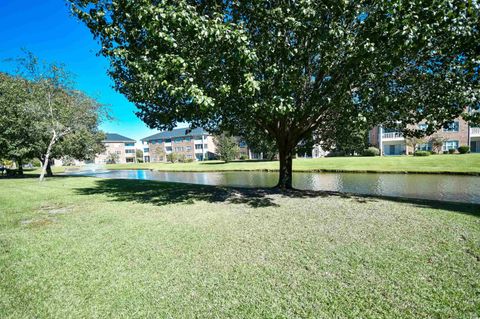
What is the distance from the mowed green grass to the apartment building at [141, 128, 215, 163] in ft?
237

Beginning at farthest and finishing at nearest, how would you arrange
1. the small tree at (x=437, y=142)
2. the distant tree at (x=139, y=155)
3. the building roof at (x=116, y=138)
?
the distant tree at (x=139, y=155) → the building roof at (x=116, y=138) → the small tree at (x=437, y=142)

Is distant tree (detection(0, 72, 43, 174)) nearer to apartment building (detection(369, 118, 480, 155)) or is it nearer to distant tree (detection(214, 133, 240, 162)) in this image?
distant tree (detection(214, 133, 240, 162))

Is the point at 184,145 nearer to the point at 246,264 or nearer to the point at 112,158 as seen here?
the point at 112,158

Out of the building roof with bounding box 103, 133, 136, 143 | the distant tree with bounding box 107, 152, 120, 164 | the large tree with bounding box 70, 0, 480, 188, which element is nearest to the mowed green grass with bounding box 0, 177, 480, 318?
the large tree with bounding box 70, 0, 480, 188

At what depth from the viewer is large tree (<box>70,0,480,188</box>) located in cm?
723

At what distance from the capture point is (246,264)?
4945 millimetres

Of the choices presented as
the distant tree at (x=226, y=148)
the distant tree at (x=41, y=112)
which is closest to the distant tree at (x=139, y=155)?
the distant tree at (x=226, y=148)

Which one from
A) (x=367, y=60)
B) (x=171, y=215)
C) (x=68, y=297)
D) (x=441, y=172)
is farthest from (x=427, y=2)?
(x=441, y=172)

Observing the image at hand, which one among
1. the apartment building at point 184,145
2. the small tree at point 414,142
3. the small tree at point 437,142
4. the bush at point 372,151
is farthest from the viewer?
the apartment building at point 184,145

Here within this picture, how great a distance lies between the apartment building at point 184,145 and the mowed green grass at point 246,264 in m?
72.3

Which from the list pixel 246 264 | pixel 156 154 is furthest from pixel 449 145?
pixel 156 154

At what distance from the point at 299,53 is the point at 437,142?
43.3m

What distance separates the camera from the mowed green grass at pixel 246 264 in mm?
3689

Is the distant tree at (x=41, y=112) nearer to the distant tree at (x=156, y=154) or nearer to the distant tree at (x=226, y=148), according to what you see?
the distant tree at (x=226, y=148)
